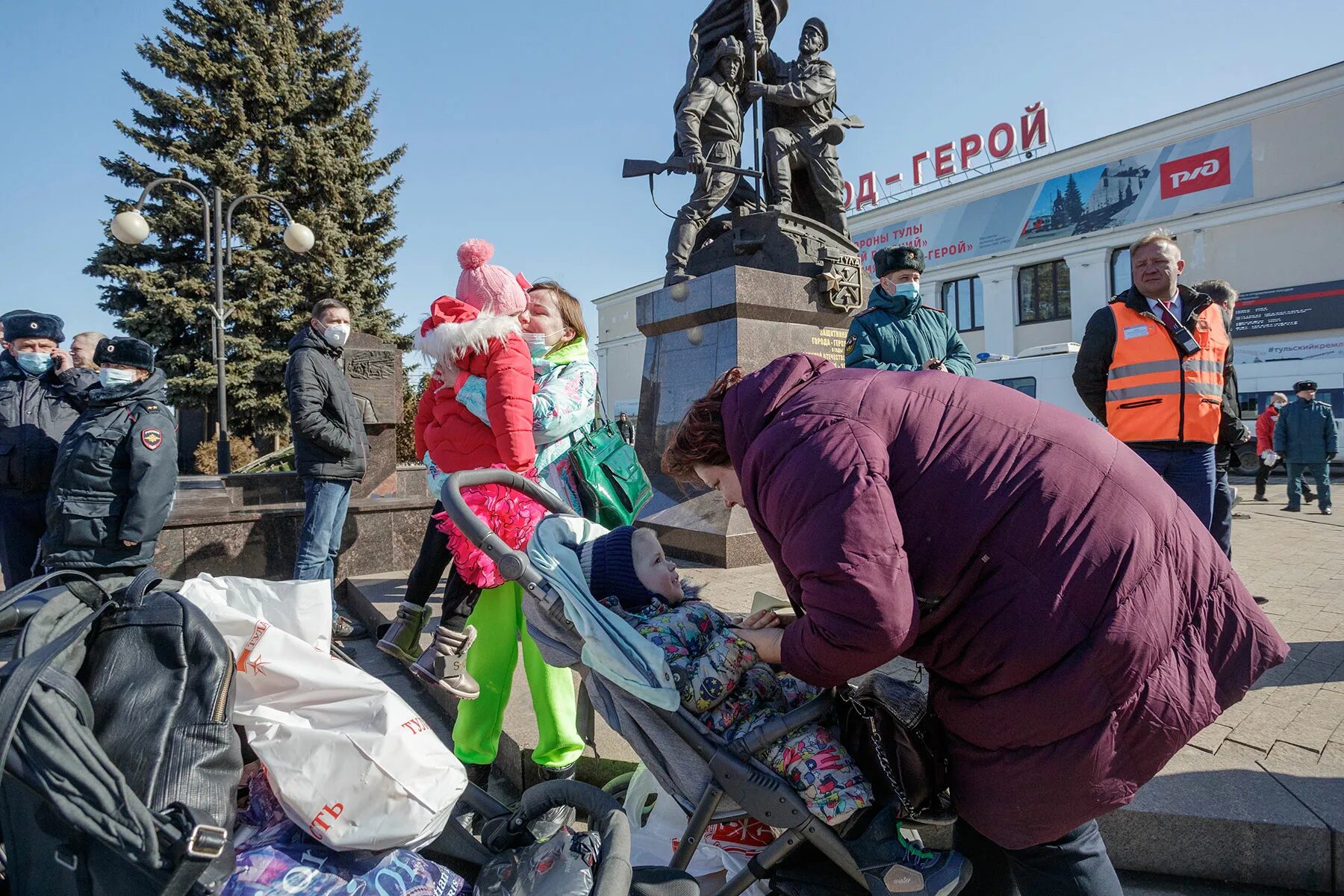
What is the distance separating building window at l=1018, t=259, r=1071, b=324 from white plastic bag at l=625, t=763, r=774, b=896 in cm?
3079

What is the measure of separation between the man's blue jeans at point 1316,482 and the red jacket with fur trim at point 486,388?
1069 centimetres

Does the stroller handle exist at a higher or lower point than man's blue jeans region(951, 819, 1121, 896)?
higher

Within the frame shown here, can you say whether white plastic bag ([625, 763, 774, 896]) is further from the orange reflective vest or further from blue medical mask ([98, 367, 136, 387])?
blue medical mask ([98, 367, 136, 387])

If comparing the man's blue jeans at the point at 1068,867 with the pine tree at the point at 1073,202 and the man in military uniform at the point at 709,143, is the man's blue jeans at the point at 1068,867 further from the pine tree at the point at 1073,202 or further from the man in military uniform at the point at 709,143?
the pine tree at the point at 1073,202

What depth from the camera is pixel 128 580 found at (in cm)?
140

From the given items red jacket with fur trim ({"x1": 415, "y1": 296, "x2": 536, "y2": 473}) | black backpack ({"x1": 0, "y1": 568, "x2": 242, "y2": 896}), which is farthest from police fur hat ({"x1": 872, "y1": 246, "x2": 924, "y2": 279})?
black backpack ({"x1": 0, "y1": 568, "x2": 242, "y2": 896})

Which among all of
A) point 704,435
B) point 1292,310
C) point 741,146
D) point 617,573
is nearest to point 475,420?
point 617,573

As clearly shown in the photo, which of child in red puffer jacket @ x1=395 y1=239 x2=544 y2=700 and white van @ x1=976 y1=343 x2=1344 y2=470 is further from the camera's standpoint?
white van @ x1=976 y1=343 x2=1344 y2=470

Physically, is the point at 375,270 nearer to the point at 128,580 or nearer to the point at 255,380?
the point at 255,380

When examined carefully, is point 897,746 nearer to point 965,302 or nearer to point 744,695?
point 744,695

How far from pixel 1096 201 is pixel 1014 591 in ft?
102

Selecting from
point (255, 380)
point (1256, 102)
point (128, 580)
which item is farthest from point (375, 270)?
point (1256, 102)

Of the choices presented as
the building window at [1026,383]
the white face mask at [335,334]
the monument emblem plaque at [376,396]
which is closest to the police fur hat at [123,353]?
the white face mask at [335,334]

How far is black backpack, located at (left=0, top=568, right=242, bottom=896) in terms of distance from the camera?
1.07 meters
